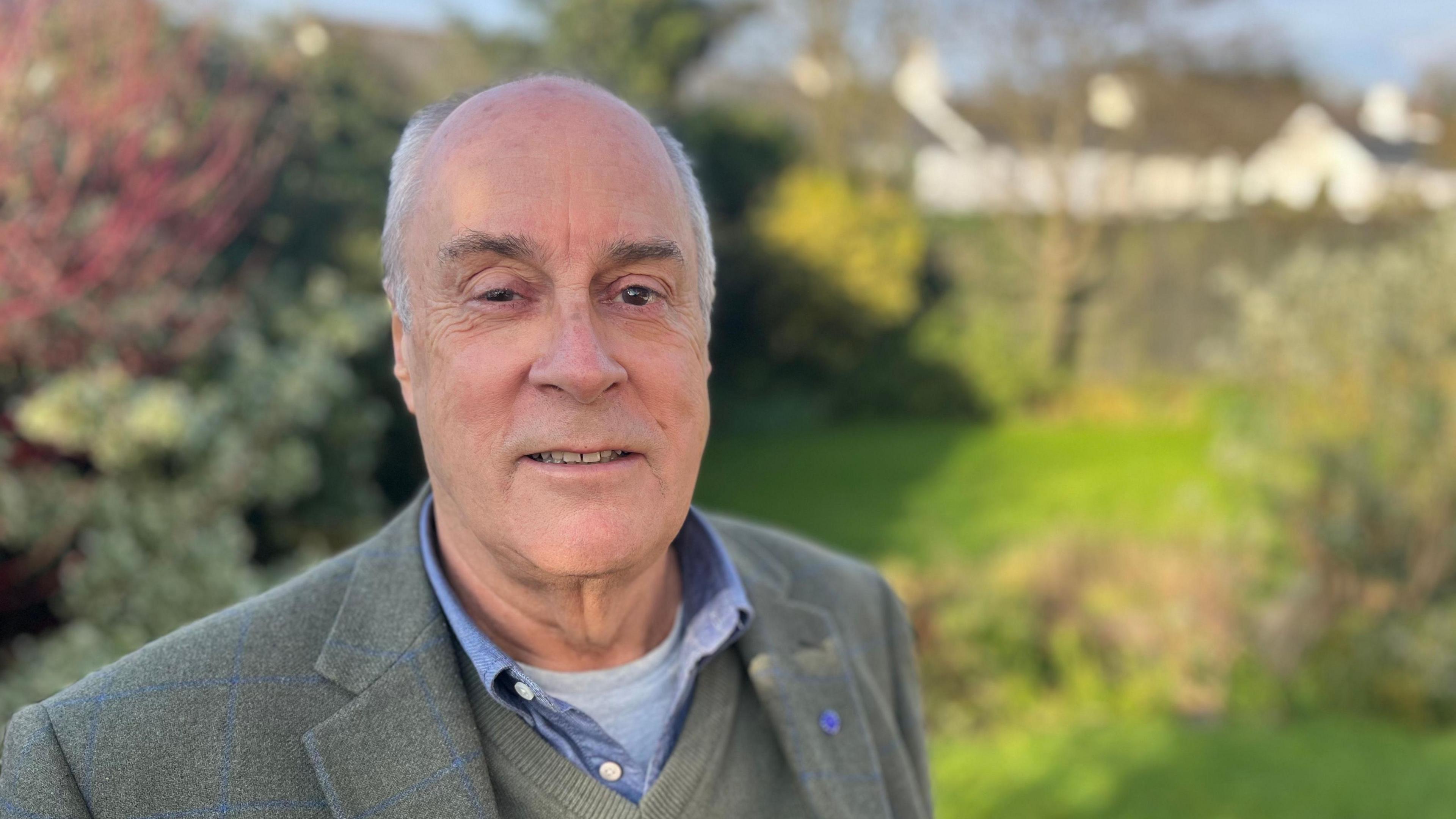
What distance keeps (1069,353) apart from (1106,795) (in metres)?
11.3

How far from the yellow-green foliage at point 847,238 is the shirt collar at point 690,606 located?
37.3 ft

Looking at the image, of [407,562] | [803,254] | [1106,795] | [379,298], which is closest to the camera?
[407,562]

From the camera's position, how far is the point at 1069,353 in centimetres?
1480

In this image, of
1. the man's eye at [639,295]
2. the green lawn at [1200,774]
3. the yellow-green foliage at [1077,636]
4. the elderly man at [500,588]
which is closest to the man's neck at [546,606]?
the elderly man at [500,588]

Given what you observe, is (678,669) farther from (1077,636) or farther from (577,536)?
(1077,636)

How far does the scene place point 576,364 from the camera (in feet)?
4.41

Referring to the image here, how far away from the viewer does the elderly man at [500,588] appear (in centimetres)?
133

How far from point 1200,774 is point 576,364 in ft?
12.8

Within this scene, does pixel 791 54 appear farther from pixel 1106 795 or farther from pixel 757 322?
pixel 1106 795

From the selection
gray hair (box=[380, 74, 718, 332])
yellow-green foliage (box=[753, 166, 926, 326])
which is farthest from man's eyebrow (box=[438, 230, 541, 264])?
yellow-green foliage (box=[753, 166, 926, 326])

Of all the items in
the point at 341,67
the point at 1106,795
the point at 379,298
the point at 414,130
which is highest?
the point at 414,130

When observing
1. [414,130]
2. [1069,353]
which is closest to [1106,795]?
[414,130]

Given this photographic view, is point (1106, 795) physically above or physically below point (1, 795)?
below

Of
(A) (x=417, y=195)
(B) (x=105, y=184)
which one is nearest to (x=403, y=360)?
(A) (x=417, y=195)
